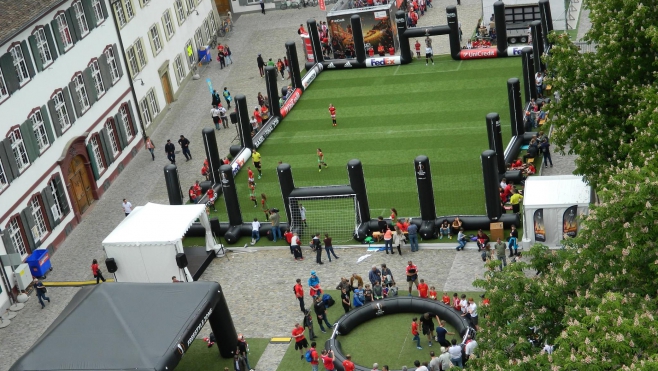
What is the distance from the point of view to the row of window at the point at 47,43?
43.3 metres

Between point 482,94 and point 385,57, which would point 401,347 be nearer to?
point 482,94

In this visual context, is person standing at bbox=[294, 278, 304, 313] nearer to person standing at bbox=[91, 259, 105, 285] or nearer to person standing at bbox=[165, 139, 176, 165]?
person standing at bbox=[91, 259, 105, 285]

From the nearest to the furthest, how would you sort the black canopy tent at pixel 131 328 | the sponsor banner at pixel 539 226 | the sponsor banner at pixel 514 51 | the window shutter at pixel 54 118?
1. the black canopy tent at pixel 131 328
2. the sponsor banner at pixel 539 226
3. the window shutter at pixel 54 118
4. the sponsor banner at pixel 514 51

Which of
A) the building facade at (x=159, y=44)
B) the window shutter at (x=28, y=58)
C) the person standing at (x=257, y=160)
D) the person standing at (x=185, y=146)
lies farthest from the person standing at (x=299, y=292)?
the building facade at (x=159, y=44)

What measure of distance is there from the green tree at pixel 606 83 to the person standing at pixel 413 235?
24.2ft

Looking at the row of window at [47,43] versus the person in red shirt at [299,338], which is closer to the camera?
the person in red shirt at [299,338]

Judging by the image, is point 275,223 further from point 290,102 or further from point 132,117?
point 290,102

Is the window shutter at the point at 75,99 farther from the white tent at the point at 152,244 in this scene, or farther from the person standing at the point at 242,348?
the person standing at the point at 242,348

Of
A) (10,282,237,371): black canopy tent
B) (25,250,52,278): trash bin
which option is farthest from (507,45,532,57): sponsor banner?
(10,282,237,371): black canopy tent

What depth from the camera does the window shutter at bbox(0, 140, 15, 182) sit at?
42438mm

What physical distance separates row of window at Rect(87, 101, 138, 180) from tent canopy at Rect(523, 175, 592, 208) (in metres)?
21.5

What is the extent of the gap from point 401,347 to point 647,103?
11.2 meters

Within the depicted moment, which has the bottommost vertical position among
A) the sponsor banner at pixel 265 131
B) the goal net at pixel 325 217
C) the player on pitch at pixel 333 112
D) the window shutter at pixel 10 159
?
the goal net at pixel 325 217

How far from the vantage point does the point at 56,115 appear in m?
46.8
